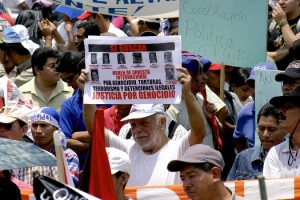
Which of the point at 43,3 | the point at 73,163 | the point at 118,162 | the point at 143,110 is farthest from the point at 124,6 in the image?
the point at 43,3

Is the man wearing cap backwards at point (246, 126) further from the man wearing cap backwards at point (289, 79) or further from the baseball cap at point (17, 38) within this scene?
the baseball cap at point (17, 38)

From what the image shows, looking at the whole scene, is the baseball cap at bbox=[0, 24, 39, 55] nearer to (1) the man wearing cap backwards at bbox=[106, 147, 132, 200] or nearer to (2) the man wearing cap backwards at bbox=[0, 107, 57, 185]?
(2) the man wearing cap backwards at bbox=[0, 107, 57, 185]

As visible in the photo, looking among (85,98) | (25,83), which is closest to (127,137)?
(85,98)

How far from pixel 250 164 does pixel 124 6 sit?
1.68m

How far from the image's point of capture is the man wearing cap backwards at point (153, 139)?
9867 mm

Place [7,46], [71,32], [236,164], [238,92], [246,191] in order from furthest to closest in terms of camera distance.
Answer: [71,32] < [7,46] < [238,92] < [236,164] < [246,191]

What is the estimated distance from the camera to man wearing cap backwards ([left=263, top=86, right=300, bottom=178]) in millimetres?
9267

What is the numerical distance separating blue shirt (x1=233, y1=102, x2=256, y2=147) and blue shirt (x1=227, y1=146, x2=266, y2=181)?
2.88 feet

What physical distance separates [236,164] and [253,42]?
1272 millimetres

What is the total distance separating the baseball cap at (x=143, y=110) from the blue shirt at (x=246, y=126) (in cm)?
124

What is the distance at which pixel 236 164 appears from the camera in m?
10.4

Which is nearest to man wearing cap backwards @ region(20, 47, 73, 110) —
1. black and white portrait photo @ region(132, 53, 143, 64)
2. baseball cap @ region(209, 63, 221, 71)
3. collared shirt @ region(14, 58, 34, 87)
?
collared shirt @ region(14, 58, 34, 87)

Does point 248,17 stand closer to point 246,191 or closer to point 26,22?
point 246,191

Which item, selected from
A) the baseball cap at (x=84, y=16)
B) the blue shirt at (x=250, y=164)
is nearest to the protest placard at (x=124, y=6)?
the blue shirt at (x=250, y=164)
